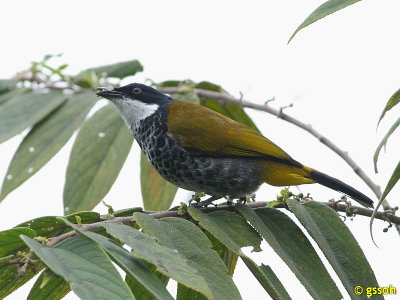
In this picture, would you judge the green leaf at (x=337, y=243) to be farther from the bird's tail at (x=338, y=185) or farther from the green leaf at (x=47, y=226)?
the bird's tail at (x=338, y=185)

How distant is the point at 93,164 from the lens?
148 inches

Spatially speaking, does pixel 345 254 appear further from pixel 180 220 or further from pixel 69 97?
pixel 69 97

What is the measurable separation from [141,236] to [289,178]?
1.98m

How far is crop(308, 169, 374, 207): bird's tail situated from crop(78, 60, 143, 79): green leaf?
4.41 feet

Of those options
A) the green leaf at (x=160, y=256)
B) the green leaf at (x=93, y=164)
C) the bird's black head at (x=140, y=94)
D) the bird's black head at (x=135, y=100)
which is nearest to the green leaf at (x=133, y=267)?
the green leaf at (x=160, y=256)

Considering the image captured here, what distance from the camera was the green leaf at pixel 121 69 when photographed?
4.50 m

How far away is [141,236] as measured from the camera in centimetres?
201

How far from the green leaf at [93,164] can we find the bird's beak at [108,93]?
269mm

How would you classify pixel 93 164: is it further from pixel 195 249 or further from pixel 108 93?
pixel 195 249

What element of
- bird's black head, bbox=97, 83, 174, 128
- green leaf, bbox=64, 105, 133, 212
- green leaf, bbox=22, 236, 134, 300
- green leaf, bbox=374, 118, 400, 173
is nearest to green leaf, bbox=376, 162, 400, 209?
green leaf, bbox=374, 118, 400, 173

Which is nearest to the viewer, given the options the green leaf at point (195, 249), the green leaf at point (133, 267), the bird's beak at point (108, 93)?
the green leaf at point (133, 267)

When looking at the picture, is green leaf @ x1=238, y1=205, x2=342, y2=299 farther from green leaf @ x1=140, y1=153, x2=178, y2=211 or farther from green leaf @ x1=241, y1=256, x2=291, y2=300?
green leaf @ x1=140, y1=153, x2=178, y2=211

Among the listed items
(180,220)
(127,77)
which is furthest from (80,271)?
(127,77)

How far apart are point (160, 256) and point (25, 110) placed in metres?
2.25
